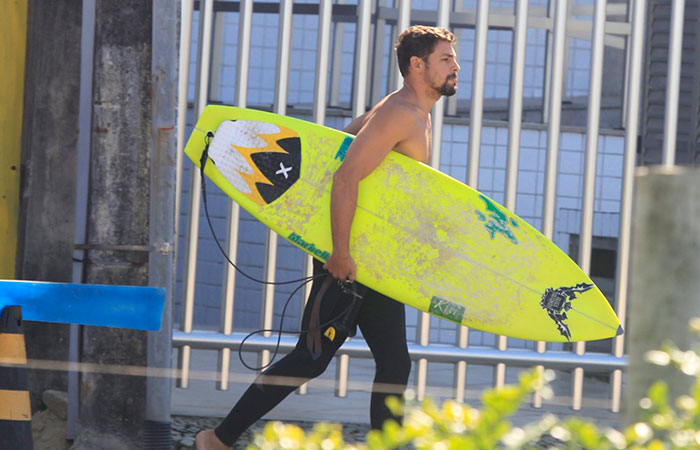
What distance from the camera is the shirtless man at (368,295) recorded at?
2.88 m

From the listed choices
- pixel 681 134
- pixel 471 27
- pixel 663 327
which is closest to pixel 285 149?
pixel 663 327

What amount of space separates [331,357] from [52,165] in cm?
123

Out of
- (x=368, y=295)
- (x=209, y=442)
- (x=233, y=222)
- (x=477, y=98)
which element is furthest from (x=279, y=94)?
(x=209, y=442)

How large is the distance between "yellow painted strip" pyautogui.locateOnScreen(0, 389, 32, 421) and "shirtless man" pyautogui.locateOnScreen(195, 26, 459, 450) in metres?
0.60

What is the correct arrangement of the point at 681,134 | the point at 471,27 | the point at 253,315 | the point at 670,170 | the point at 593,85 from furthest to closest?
the point at 471,27, the point at 253,315, the point at 681,134, the point at 593,85, the point at 670,170

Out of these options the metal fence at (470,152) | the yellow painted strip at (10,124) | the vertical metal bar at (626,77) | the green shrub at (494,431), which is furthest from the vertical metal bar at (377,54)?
the green shrub at (494,431)

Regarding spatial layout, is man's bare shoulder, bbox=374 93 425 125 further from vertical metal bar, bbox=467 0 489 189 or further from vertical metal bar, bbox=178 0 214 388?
vertical metal bar, bbox=178 0 214 388

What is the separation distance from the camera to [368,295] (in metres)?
3.05

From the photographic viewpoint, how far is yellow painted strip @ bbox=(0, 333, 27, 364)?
7.84 ft

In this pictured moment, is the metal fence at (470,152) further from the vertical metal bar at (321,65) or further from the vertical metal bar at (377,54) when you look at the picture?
the vertical metal bar at (377,54)

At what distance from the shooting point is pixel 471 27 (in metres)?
7.97

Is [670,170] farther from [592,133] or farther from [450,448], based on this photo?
[592,133]

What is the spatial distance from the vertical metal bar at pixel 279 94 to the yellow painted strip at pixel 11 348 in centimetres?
155

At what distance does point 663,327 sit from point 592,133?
2894 millimetres
